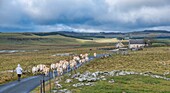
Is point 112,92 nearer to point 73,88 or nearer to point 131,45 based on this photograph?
point 73,88

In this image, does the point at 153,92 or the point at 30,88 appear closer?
the point at 153,92

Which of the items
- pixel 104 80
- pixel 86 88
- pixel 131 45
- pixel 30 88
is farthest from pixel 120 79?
pixel 131 45

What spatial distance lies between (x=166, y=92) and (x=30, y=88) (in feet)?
46.5

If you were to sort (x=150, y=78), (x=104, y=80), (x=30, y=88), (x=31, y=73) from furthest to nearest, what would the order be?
(x=31, y=73)
(x=150, y=78)
(x=104, y=80)
(x=30, y=88)

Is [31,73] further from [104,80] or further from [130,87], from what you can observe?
[130,87]

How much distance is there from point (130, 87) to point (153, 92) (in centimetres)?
305

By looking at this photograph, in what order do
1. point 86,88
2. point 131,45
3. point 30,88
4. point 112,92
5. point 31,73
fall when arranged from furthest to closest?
point 131,45, point 31,73, point 30,88, point 86,88, point 112,92

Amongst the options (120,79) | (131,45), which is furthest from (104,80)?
(131,45)

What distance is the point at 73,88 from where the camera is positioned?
29938mm

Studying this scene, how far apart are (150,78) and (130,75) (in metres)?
2.90

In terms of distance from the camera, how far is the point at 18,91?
2920 centimetres

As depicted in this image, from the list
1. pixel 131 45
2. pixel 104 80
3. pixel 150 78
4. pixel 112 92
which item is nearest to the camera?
pixel 112 92

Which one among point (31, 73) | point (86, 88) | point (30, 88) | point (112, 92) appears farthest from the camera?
point (31, 73)

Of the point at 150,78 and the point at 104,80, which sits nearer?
the point at 104,80
